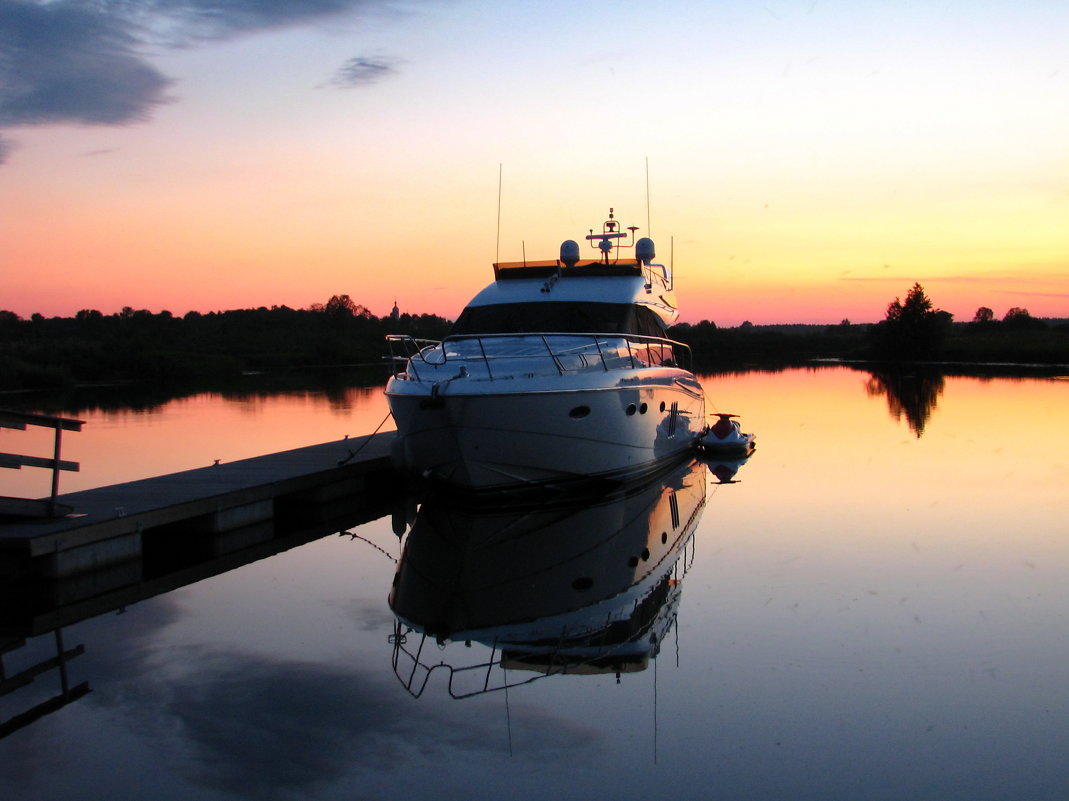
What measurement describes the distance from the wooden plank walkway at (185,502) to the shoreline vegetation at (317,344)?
93.0 feet

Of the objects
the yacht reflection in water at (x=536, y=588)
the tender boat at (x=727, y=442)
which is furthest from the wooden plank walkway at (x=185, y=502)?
the tender boat at (x=727, y=442)

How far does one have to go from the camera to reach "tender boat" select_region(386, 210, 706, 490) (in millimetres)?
11594

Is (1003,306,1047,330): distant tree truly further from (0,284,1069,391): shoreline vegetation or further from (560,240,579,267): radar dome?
(560,240,579,267): radar dome

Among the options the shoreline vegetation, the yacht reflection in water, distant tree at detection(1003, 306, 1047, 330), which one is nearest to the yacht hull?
the yacht reflection in water

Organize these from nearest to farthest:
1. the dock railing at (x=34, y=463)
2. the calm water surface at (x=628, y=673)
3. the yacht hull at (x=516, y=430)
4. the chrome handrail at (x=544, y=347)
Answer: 1. the calm water surface at (x=628, y=673)
2. the dock railing at (x=34, y=463)
3. the yacht hull at (x=516, y=430)
4. the chrome handrail at (x=544, y=347)

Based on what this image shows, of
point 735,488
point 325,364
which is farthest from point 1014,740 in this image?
point 325,364

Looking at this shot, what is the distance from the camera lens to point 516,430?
38.2ft

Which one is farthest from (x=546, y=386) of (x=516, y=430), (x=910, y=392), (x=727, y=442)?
(x=910, y=392)

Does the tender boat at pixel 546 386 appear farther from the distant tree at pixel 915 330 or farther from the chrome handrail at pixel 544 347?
the distant tree at pixel 915 330

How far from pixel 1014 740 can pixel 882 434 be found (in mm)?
17415

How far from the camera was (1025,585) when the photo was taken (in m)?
8.81

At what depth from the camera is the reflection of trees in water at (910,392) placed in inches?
1042

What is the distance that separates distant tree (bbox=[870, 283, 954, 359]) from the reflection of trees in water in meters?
16.6

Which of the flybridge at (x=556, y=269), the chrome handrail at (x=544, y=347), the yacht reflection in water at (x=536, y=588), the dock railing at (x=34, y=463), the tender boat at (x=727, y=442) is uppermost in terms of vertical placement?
the flybridge at (x=556, y=269)
